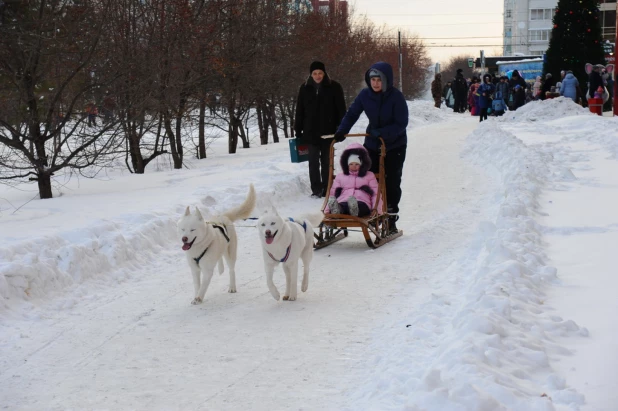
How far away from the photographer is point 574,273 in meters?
6.28

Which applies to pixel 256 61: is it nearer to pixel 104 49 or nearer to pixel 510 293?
pixel 104 49

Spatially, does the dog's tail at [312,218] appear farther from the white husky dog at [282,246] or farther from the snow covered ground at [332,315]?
the snow covered ground at [332,315]

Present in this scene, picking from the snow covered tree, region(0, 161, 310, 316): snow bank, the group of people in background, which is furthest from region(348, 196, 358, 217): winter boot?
the snow covered tree

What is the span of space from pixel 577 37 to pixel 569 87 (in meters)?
2.89

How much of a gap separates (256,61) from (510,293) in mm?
19685

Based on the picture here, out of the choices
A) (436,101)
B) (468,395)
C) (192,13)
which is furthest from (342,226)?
(436,101)

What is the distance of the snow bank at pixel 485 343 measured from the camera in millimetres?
3641

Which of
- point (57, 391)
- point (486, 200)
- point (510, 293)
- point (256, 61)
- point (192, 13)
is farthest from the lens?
point (256, 61)

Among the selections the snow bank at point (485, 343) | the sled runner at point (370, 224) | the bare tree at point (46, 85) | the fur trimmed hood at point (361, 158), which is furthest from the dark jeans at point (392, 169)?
the bare tree at point (46, 85)

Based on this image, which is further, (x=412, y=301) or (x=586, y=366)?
(x=412, y=301)

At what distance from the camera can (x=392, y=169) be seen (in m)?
9.23

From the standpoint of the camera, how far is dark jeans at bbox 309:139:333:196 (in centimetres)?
1173

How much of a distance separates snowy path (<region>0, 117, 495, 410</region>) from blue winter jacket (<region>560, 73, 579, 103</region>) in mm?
21651

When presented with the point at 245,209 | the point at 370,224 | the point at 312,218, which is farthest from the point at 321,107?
the point at 312,218
